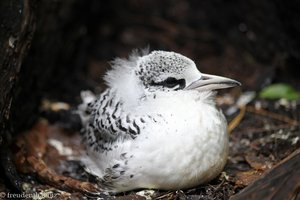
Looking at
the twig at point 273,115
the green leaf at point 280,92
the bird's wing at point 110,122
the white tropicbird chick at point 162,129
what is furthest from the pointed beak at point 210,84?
the green leaf at point 280,92

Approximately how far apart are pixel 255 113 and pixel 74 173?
241 cm

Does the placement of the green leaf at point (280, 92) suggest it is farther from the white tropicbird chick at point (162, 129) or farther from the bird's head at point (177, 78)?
the bird's head at point (177, 78)

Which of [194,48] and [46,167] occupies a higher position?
[194,48]

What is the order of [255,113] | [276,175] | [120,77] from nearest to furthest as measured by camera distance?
[276,175], [120,77], [255,113]

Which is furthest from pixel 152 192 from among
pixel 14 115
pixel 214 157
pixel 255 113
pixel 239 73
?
pixel 239 73

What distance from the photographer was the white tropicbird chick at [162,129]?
4.39m

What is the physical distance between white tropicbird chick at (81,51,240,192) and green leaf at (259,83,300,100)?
2.00 m

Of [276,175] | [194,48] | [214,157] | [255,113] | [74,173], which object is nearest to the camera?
[276,175]

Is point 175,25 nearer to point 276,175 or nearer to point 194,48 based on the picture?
point 194,48

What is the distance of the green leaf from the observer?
6484mm

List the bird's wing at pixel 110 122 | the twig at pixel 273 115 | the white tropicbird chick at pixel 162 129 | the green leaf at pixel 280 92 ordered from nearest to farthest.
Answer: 1. the white tropicbird chick at pixel 162 129
2. the bird's wing at pixel 110 122
3. the twig at pixel 273 115
4. the green leaf at pixel 280 92

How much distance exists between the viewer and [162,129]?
445cm

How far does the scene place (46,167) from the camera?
5320 millimetres

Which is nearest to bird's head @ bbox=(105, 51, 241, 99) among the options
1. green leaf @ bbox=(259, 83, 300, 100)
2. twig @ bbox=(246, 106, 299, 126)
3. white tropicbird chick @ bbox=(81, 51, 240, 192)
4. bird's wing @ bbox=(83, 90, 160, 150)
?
white tropicbird chick @ bbox=(81, 51, 240, 192)
